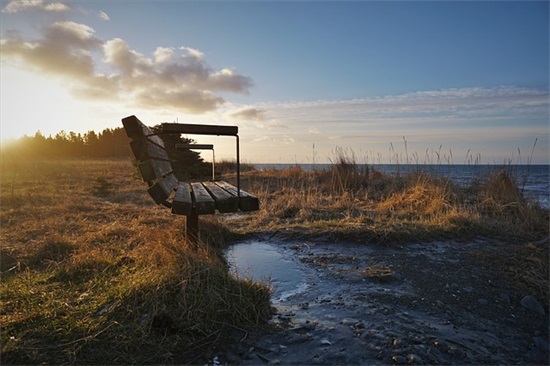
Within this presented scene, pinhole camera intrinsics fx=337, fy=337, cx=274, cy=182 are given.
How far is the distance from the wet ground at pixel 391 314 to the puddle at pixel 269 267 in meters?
0.01

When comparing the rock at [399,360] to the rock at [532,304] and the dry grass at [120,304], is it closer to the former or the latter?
the dry grass at [120,304]

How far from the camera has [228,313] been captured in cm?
221

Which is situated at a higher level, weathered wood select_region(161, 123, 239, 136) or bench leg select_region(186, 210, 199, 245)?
weathered wood select_region(161, 123, 239, 136)

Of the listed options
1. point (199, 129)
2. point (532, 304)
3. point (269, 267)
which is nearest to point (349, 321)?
point (269, 267)

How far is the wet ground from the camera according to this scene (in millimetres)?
1890

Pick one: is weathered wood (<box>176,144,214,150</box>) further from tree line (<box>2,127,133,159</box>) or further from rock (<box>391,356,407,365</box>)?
tree line (<box>2,127,133,159</box>)

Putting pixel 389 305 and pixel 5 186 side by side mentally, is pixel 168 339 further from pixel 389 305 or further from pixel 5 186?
pixel 5 186

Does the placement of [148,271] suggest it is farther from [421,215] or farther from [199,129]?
[421,215]

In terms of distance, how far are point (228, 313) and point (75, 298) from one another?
3.85 ft

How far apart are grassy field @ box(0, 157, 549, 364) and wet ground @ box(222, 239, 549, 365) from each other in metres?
0.25

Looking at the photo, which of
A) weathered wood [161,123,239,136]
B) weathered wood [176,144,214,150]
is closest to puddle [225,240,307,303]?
weathered wood [161,123,239,136]

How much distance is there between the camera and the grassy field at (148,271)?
1919 mm

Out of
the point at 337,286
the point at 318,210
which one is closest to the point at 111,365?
the point at 337,286

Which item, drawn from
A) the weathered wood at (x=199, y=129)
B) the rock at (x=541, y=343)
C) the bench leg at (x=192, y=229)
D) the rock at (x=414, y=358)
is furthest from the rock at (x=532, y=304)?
the bench leg at (x=192, y=229)
